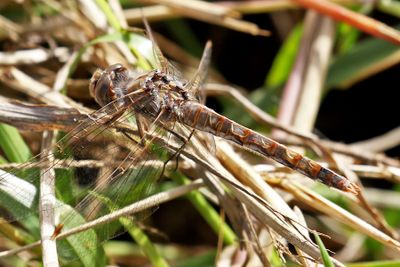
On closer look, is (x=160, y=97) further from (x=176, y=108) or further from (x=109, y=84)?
(x=109, y=84)

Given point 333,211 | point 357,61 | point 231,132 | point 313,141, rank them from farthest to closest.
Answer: point 357,61, point 313,141, point 231,132, point 333,211

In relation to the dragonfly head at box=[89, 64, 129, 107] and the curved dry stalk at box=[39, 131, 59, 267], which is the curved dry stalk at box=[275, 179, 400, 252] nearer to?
the dragonfly head at box=[89, 64, 129, 107]

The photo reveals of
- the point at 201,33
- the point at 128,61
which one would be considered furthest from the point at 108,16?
the point at 201,33

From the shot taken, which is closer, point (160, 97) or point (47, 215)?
point (47, 215)

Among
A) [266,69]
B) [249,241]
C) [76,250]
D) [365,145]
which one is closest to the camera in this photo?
[76,250]

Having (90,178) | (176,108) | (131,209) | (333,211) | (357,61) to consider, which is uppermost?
(357,61)

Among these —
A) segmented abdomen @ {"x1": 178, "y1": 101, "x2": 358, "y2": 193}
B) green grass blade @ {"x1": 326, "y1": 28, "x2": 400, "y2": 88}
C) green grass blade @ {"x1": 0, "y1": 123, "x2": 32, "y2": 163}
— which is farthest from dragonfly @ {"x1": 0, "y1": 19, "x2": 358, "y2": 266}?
green grass blade @ {"x1": 326, "y1": 28, "x2": 400, "y2": 88}

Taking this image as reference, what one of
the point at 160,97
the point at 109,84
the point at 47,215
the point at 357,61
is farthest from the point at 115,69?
the point at 357,61

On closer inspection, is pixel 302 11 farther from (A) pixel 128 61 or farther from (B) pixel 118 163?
(B) pixel 118 163
